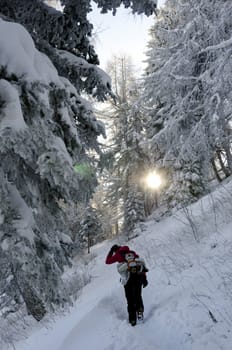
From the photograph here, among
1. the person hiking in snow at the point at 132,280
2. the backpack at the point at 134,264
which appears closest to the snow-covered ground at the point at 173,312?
the person hiking in snow at the point at 132,280

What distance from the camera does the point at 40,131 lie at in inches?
155

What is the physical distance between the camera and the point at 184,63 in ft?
31.4

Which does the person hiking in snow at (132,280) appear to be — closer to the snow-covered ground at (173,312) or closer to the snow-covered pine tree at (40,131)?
the snow-covered ground at (173,312)

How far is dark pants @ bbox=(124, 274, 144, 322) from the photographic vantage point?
5.19 meters

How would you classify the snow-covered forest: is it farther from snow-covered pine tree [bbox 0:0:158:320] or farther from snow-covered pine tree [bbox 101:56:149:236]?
snow-covered pine tree [bbox 101:56:149:236]

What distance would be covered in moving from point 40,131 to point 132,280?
2958mm

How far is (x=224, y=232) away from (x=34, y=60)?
4884 mm

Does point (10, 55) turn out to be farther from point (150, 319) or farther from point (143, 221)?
point (143, 221)

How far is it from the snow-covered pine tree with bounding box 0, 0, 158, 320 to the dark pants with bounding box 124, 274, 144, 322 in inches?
40.1

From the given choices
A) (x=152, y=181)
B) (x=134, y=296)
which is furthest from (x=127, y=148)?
(x=134, y=296)

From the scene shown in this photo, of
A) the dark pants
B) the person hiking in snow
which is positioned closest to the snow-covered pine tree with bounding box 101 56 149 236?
the person hiking in snow

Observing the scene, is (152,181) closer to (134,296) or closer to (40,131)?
(134,296)

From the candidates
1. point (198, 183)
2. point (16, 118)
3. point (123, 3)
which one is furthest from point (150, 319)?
point (198, 183)

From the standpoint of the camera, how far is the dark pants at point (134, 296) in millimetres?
5191
